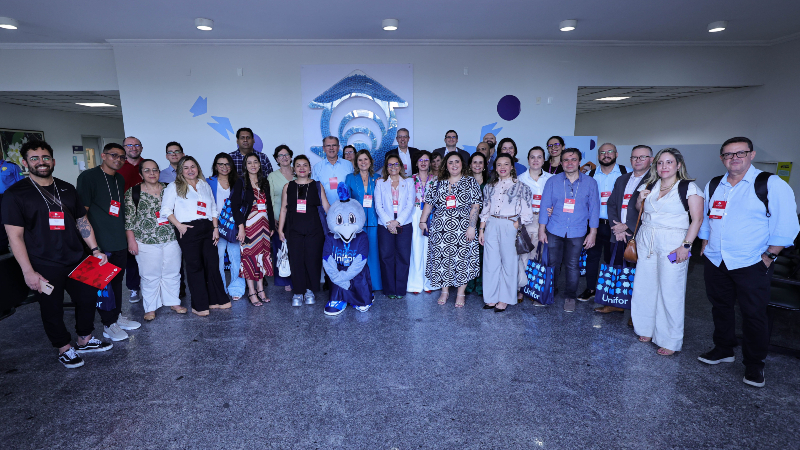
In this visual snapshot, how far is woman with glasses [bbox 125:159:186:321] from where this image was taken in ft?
11.7

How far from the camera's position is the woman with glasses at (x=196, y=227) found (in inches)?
142

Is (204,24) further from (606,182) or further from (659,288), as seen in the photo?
(659,288)

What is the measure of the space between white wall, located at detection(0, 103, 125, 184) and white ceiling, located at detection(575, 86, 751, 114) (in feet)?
41.1

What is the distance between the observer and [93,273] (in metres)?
2.94

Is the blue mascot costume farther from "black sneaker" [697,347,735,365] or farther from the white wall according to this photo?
the white wall

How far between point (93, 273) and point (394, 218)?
2.68 m

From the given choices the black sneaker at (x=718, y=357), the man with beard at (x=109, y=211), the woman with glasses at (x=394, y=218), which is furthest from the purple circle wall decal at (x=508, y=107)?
the man with beard at (x=109, y=211)

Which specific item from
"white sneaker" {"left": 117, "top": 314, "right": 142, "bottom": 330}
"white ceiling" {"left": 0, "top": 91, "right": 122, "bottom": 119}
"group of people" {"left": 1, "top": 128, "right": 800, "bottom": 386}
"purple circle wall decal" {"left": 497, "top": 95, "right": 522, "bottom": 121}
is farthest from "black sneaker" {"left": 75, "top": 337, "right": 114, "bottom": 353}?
"purple circle wall decal" {"left": 497, "top": 95, "right": 522, "bottom": 121}

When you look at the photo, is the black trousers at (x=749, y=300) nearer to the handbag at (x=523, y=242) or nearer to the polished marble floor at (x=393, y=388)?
the polished marble floor at (x=393, y=388)

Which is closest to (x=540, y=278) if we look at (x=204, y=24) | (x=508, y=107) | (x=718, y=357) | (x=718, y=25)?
(x=718, y=357)

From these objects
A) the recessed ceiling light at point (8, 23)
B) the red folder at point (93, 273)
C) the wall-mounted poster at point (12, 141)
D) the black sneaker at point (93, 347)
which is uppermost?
the recessed ceiling light at point (8, 23)

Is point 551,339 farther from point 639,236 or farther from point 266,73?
point 266,73

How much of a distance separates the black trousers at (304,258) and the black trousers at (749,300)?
348 cm

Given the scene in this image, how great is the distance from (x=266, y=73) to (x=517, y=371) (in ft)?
19.9
